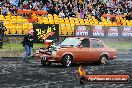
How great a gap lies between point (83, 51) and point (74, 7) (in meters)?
16.0

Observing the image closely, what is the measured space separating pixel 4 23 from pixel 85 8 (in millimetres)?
10917

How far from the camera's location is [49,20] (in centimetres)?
3256

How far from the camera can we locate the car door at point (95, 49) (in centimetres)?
2123

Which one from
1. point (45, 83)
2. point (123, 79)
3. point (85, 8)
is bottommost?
point (45, 83)

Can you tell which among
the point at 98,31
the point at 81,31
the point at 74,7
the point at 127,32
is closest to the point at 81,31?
the point at 81,31

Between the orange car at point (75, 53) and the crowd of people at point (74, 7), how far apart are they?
438 inches

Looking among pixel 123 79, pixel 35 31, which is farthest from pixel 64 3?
pixel 123 79

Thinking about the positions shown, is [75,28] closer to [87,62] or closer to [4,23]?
[4,23]

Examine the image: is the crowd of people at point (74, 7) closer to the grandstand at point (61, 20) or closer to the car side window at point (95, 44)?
the grandstand at point (61, 20)

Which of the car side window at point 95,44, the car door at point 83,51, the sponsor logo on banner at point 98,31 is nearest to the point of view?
the car door at point 83,51

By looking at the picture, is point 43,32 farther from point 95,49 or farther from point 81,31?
point 95,49

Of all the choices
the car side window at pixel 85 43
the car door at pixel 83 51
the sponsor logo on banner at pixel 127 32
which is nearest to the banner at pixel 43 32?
the sponsor logo on banner at pixel 127 32

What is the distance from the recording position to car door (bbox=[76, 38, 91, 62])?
2063cm

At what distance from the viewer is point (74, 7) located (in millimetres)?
36500
